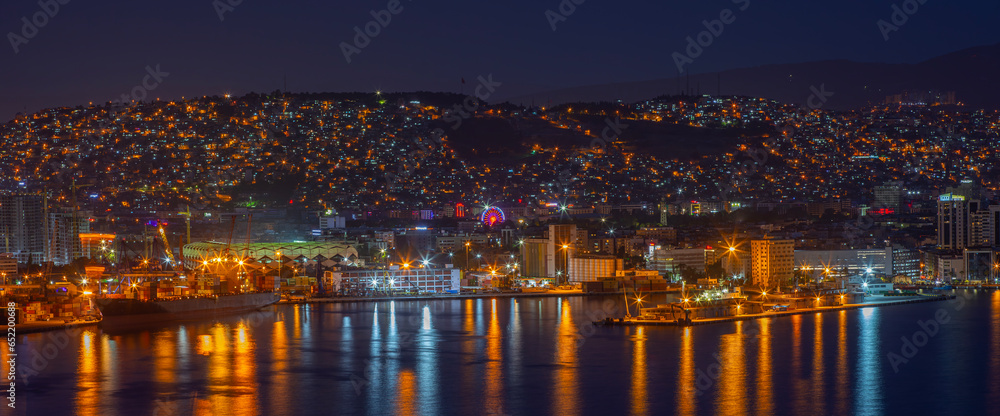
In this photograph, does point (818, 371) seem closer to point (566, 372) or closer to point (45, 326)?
point (566, 372)

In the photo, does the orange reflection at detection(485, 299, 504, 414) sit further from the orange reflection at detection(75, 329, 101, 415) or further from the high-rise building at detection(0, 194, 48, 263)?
the high-rise building at detection(0, 194, 48, 263)

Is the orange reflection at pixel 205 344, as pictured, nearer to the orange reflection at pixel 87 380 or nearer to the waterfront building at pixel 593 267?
the orange reflection at pixel 87 380

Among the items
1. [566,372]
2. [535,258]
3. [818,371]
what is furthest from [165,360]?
[535,258]

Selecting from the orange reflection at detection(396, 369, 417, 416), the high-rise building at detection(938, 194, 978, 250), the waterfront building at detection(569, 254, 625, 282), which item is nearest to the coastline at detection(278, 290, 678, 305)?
the waterfront building at detection(569, 254, 625, 282)

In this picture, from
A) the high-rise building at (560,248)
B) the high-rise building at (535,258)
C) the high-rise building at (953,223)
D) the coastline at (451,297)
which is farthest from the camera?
the high-rise building at (953,223)

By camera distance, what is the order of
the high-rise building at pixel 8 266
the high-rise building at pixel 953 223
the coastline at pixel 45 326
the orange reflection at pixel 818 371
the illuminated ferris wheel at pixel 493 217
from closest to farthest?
the orange reflection at pixel 818 371
the coastline at pixel 45 326
the high-rise building at pixel 8 266
the high-rise building at pixel 953 223
the illuminated ferris wheel at pixel 493 217

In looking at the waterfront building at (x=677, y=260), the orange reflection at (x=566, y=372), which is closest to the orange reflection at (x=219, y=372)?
the orange reflection at (x=566, y=372)

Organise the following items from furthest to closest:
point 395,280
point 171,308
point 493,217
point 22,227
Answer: point 493,217 < point 22,227 < point 395,280 < point 171,308
